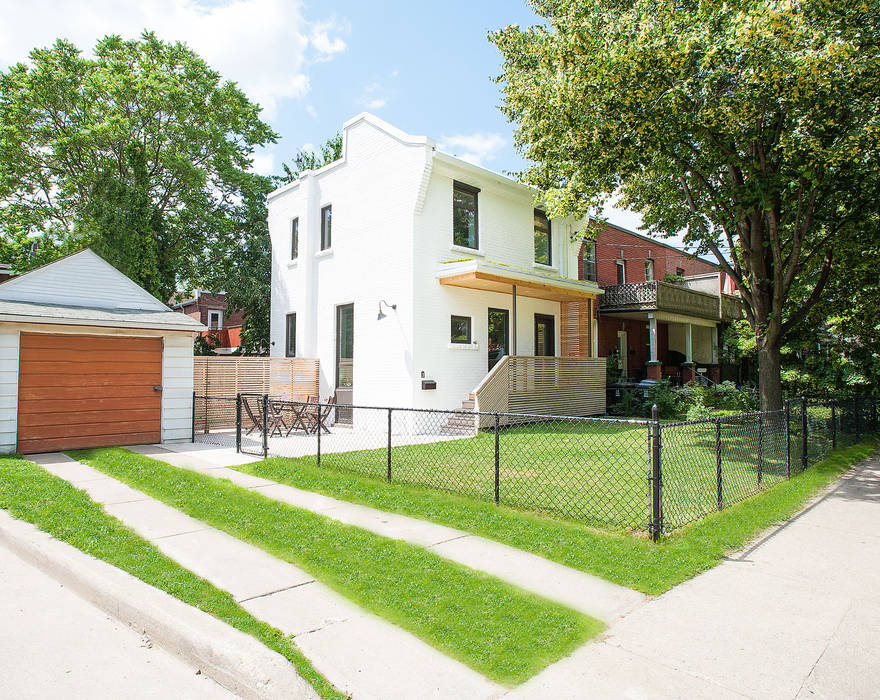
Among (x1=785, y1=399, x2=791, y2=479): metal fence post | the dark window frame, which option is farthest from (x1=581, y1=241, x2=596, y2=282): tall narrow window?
(x1=785, y1=399, x2=791, y2=479): metal fence post

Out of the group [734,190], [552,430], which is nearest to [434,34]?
[734,190]

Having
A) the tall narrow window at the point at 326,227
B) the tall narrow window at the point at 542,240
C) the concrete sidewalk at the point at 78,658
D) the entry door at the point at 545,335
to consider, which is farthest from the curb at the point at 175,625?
the tall narrow window at the point at 542,240

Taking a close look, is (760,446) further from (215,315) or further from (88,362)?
(215,315)

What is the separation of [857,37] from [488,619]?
32.5ft

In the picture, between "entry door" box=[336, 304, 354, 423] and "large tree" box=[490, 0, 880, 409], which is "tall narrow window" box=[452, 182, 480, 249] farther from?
"entry door" box=[336, 304, 354, 423]

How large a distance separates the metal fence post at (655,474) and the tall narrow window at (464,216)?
1054 centimetres

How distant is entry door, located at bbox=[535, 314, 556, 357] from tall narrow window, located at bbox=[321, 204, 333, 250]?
684cm

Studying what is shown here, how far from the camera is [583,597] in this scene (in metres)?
3.86

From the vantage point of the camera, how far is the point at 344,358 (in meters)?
15.7

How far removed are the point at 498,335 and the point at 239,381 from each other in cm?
717

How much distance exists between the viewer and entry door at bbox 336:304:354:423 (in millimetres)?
15328

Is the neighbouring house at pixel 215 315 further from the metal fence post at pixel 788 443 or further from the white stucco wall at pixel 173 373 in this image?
the metal fence post at pixel 788 443

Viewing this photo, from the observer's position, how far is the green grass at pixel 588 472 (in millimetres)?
6156

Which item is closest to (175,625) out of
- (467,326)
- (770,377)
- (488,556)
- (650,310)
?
(488,556)
